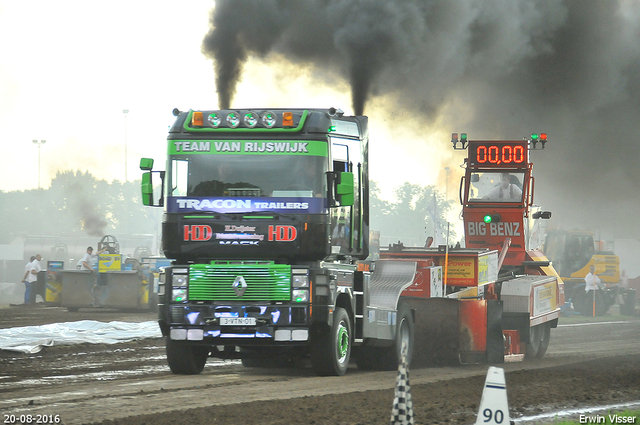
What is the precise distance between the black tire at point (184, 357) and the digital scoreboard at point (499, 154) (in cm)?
815

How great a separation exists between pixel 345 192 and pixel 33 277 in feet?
73.7

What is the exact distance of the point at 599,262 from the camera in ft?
112

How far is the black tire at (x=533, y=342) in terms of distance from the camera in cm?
1589

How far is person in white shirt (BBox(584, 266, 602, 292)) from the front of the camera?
106 ft

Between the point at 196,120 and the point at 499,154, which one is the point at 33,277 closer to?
the point at 499,154

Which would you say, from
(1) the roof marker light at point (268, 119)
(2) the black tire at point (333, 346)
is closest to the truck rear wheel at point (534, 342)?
(2) the black tire at point (333, 346)

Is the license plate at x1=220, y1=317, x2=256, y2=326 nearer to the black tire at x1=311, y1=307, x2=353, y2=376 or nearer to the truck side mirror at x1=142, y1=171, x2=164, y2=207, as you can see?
the black tire at x1=311, y1=307, x2=353, y2=376

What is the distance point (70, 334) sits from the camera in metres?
17.2

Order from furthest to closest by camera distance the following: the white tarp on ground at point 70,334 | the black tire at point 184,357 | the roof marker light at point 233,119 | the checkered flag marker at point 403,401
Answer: the white tarp on ground at point 70,334 → the black tire at point 184,357 → the roof marker light at point 233,119 → the checkered flag marker at point 403,401

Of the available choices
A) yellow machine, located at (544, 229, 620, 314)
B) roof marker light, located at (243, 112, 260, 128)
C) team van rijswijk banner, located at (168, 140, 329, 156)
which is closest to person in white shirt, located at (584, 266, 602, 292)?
yellow machine, located at (544, 229, 620, 314)

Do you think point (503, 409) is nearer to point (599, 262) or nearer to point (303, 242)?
point (303, 242)

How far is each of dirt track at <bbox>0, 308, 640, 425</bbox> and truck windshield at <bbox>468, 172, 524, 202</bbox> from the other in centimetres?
369

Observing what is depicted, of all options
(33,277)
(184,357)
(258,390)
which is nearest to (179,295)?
(184,357)

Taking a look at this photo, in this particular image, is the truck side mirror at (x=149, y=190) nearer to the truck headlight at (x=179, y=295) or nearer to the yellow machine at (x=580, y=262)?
the truck headlight at (x=179, y=295)
